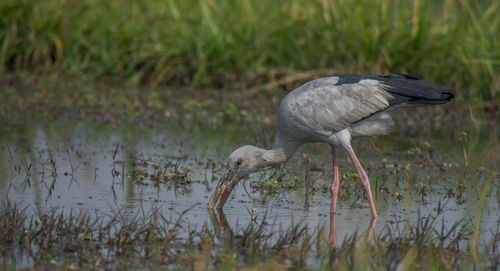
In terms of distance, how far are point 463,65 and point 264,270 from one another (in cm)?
702

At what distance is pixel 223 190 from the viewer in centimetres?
653

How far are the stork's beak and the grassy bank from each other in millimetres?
4759

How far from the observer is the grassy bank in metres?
11.1

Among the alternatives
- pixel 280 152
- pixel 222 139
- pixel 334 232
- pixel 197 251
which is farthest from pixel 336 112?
pixel 222 139

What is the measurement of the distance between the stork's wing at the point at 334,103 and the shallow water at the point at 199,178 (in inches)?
25.8

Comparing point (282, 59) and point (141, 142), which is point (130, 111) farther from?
point (282, 59)


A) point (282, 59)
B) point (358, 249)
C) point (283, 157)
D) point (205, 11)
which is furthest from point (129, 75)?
point (358, 249)

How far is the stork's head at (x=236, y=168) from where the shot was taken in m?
6.51

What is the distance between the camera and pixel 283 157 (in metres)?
6.98

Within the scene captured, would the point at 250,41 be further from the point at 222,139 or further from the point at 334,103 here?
the point at 334,103

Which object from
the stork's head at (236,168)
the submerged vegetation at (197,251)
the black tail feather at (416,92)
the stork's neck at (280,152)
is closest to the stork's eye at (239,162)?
the stork's head at (236,168)

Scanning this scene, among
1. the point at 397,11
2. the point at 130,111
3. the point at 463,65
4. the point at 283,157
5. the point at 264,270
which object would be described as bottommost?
the point at 264,270

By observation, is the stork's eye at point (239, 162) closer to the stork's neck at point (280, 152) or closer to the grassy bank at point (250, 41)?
the stork's neck at point (280, 152)

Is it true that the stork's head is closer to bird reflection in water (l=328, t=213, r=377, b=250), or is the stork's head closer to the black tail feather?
bird reflection in water (l=328, t=213, r=377, b=250)
